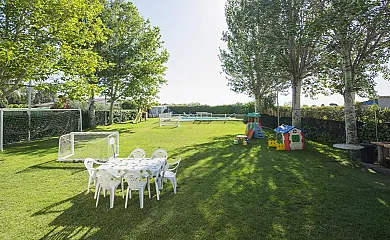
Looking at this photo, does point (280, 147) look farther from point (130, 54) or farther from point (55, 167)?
point (130, 54)

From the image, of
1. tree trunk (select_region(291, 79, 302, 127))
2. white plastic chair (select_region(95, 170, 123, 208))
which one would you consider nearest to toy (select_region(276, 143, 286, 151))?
tree trunk (select_region(291, 79, 302, 127))

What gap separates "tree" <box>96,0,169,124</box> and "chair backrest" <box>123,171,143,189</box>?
15.3 metres

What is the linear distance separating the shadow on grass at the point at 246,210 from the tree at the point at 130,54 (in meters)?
14.5

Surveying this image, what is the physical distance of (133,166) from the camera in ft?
14.7

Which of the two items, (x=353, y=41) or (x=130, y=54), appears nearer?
(x=353, y=41)

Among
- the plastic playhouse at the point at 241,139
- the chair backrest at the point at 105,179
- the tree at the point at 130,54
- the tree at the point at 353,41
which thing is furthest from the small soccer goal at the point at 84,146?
the tree at the point at 130,54

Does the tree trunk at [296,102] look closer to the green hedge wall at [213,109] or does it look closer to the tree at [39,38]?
the tree at [39,38]

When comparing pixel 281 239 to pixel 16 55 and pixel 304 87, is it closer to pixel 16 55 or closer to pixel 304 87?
pixel 16 55

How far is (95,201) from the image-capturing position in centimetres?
438

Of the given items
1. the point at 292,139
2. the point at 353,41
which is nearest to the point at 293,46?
the point at 353,41

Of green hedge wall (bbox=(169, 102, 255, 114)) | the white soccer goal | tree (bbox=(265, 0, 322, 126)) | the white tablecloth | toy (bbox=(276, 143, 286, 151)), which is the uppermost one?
tree (bbox=(265, 0, 322, 126))

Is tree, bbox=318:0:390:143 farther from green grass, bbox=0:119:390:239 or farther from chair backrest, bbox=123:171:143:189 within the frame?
chair backrest, bbox=123:171:143:189

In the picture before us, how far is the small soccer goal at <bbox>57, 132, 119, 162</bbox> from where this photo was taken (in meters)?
7.57

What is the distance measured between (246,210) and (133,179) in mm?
1983
